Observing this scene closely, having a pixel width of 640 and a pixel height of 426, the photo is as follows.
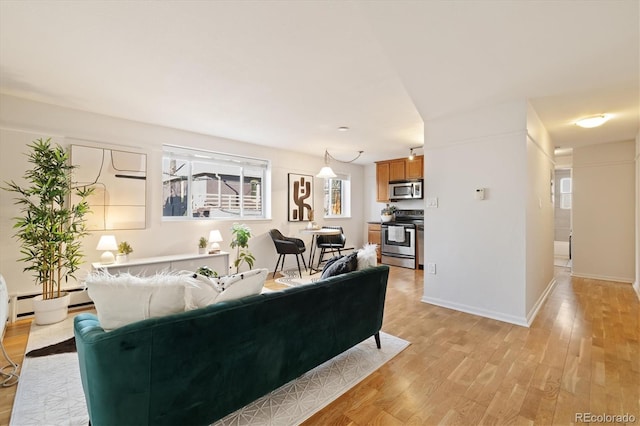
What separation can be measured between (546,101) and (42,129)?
5535 mm

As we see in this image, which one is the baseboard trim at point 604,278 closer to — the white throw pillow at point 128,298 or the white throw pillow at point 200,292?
the white throw pillow at point 200,292

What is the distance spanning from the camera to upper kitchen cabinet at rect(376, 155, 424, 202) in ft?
20.2

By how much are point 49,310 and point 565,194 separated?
35.3 ft

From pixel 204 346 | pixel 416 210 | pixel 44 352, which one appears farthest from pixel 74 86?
pixel 416 210

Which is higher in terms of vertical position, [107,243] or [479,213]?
[479,213]

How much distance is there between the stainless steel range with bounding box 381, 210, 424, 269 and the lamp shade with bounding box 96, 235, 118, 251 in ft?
16.0

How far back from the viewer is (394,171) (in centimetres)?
661

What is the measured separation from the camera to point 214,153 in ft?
15.7

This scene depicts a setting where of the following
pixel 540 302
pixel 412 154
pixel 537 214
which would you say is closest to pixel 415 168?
pixel 412 154

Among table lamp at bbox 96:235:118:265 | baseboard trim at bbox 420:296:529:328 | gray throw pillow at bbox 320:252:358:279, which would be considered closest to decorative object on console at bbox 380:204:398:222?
baseboard trim at bbox 420:296:529:328

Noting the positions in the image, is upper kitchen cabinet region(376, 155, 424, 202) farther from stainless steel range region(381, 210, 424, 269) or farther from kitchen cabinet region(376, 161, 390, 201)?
stainless steel range region(381, 210, 424, 269)

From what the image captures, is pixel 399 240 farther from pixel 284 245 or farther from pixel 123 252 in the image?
pixel 123 252

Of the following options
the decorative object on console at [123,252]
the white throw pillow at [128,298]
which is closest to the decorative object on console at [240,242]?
the decorative object on console at [123,252]

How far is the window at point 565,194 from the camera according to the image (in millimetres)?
7668
